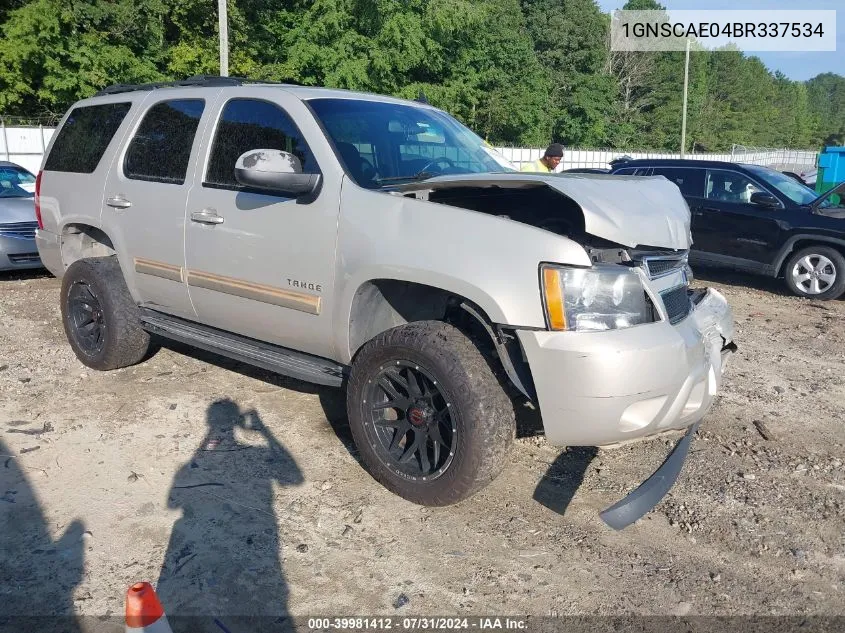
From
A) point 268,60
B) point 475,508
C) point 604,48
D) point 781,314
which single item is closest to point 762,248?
point 781,314

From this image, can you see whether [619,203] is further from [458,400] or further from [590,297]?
[458,400]

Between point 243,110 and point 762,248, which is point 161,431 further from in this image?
point 762,248

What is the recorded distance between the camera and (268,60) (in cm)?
2866

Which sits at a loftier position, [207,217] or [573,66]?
[573,66]

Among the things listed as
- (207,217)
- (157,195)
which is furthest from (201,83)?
(207,217)

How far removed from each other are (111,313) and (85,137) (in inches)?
55.4

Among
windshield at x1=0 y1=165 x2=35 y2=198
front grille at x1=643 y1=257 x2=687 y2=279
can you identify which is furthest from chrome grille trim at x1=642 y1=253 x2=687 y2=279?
windshield at x1=0 y1=165 x2=35 y2=198

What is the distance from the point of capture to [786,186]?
9.83 m

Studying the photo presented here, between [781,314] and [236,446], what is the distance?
6.62 meters

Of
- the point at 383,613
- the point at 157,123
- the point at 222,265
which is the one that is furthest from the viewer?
the point at 157,123

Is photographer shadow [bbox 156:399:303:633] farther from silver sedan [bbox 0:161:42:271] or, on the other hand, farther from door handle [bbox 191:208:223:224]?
silver sedan [bbox 0:161:42:271]

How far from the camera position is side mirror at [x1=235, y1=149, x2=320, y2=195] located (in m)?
3.47

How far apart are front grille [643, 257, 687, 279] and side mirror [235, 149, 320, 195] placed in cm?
166

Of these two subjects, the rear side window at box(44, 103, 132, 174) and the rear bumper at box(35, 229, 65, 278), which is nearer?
the rear side window at box(44, 103, 132, 174)
